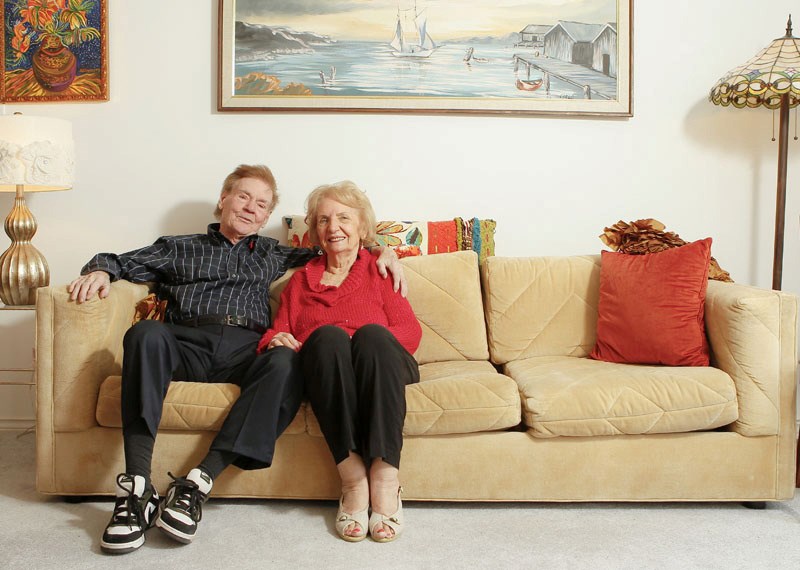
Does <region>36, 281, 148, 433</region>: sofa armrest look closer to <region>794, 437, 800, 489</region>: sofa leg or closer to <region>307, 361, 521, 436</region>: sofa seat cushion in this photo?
<region>307, 361, 521, 436</region>: sofa seat cushion

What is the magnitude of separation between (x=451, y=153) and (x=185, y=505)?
1.73 meters

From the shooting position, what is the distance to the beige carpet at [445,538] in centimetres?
184

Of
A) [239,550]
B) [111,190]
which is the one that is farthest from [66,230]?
[239,550]

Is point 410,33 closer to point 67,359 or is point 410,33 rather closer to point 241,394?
point 241,394

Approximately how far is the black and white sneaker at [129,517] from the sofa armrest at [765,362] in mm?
1606

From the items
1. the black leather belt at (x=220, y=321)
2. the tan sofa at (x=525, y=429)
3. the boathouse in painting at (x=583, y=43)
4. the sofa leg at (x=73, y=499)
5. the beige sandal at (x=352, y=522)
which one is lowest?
the sofa leg at (x=73, y=499)

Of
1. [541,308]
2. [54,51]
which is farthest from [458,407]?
[54,51]

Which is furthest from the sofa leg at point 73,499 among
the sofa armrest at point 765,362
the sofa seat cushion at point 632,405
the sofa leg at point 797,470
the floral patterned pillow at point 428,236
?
the sofa leg at point 797,470

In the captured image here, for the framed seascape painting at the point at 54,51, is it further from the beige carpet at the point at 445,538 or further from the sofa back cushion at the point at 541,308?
the sofa back cushion at the point at 541,308

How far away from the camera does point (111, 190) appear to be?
309cm

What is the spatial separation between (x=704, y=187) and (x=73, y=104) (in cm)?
251

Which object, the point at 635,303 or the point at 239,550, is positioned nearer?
the point at 239,550

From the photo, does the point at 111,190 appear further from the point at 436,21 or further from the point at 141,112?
the point at 436,21

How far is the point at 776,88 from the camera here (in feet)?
8.99
